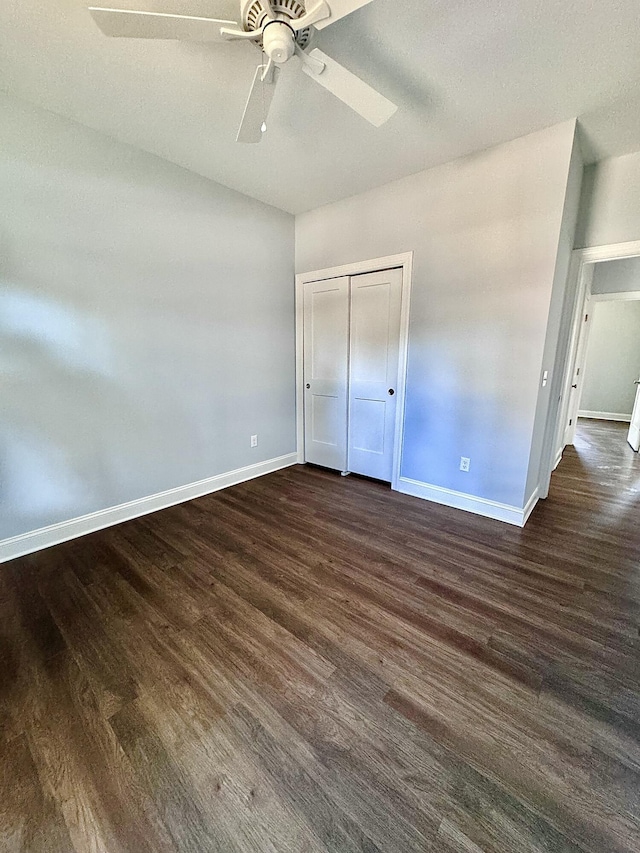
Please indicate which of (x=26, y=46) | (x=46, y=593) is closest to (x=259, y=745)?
(x=46, y=593)

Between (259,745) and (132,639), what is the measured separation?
772 millimetres

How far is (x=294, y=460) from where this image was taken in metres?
3.91

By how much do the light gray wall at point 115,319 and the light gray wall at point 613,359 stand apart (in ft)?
21.8

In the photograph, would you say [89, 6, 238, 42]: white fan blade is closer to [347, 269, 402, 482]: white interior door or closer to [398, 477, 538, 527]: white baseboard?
[347, 269, 402, 482]: white interior door

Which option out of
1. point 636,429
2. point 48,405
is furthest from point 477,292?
point 636,429

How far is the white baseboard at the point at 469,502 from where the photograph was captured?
250 centimetres

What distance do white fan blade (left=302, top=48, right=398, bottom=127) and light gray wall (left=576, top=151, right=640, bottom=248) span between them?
2.00 meters

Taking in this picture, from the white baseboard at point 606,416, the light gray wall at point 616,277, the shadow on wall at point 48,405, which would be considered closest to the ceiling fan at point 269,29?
the shadow on wall at point 48,405

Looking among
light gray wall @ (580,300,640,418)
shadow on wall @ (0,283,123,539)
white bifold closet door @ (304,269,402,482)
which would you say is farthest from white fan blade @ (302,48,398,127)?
light gray wall @ (580,300,640,418)

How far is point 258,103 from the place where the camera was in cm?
148

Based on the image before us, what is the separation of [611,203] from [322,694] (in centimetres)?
356

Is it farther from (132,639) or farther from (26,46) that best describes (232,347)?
(132,639)

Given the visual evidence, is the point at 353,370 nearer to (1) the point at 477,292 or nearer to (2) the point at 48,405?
(1) the point at 477,292

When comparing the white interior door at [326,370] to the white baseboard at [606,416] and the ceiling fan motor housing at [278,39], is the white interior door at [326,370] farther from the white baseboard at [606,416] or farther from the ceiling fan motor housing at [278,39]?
the white baseboard at [606,416]
